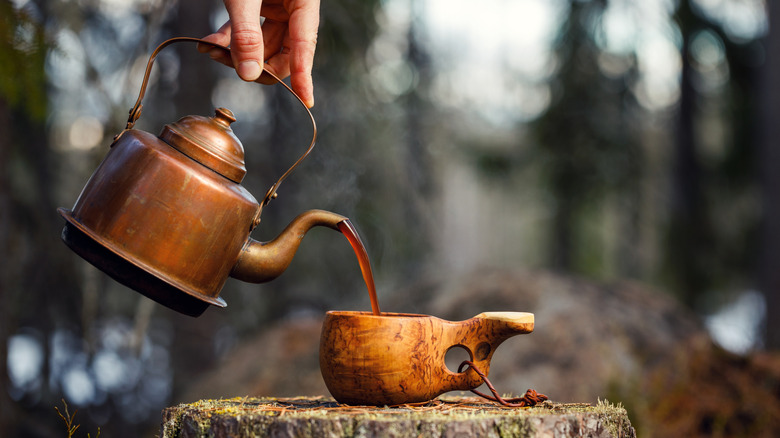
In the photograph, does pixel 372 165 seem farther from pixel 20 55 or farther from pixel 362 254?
pixel 362 254

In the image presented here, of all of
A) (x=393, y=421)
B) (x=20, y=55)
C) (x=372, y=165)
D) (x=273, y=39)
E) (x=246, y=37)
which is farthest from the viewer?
(x=372, y=165)

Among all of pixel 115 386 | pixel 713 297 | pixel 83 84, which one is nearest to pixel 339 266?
pixel 115 386

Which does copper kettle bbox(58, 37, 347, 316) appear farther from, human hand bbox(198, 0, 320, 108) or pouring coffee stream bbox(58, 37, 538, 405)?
human hand bbox(198, 0, 320, 108)

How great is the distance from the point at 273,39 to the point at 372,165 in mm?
3617

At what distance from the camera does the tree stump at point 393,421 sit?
1571 millimetres

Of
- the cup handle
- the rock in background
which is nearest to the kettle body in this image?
the cup handle

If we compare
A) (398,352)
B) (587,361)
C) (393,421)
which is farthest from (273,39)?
(587,361)

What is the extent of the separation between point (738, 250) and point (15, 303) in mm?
6486

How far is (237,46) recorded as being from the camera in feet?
6.19

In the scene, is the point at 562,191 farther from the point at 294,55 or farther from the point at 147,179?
the point at 147,179

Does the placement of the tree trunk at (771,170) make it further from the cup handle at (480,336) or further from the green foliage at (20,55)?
the green foliage at (20,55)

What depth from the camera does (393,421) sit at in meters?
1.56

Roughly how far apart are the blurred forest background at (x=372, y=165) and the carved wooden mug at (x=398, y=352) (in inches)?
95.5

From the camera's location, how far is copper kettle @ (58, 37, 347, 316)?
1686 mm
